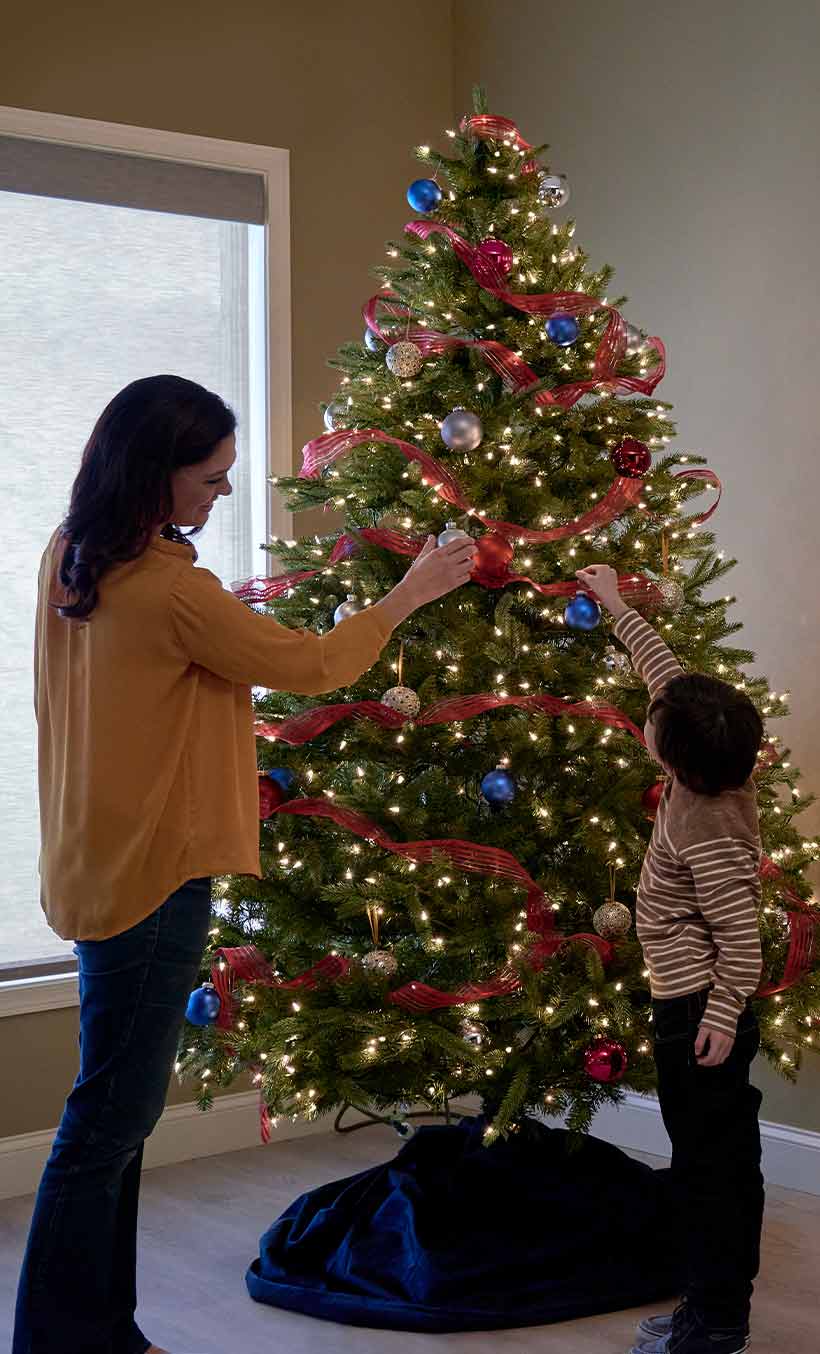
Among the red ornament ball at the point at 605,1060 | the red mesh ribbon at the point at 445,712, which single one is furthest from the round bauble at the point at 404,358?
the red ornament ball at the point at 605,1060

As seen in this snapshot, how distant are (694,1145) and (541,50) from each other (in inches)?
117

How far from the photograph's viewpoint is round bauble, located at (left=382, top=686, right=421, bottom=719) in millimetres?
2600

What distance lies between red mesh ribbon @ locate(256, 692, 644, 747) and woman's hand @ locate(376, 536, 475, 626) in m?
0.35

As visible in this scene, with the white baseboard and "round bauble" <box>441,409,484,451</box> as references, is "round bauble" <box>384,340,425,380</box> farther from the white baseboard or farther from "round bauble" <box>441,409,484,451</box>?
the white baseboard

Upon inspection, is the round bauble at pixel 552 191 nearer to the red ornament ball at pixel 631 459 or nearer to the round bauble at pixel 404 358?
the round bauble at pixel 404 358

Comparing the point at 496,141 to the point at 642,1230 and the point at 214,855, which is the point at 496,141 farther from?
the point at 642,1230

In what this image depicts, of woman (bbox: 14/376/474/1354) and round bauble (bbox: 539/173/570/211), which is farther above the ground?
round bauble (bbox: 539/173/570/211)

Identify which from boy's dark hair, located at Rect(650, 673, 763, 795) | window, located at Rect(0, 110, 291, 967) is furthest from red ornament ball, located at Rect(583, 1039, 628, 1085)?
window, located at Rect(0, 110, 291, 967)

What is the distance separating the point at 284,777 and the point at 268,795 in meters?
0.08

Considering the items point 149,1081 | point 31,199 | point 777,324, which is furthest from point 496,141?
point 149,1081

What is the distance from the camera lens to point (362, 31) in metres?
4.09

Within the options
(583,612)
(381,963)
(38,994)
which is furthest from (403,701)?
(38,994)

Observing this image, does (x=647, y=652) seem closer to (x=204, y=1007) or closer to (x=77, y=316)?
(x=204, y=1007)

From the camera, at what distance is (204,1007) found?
263cm
